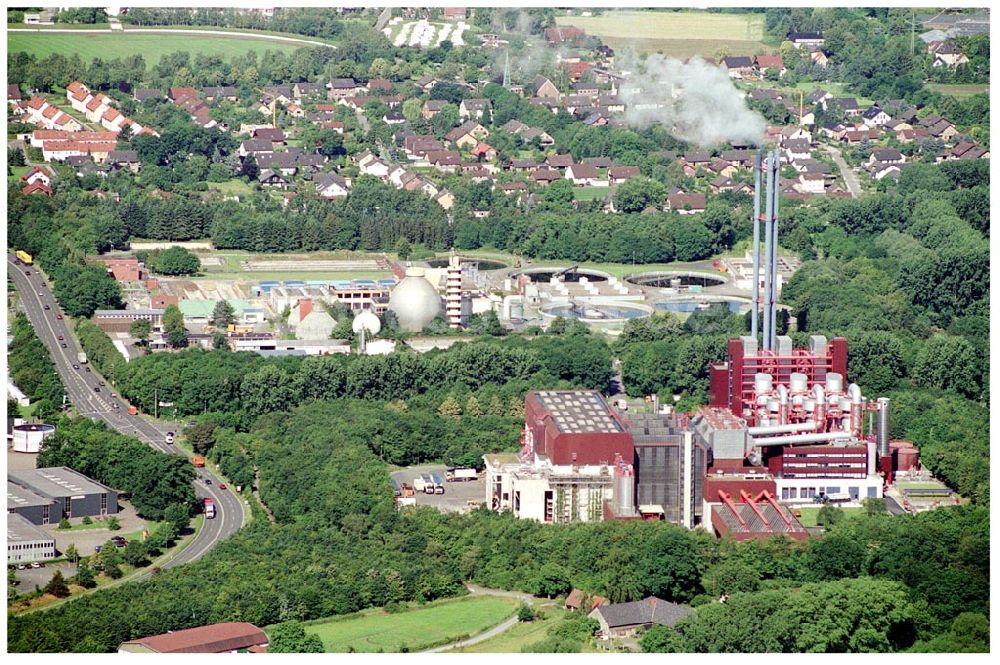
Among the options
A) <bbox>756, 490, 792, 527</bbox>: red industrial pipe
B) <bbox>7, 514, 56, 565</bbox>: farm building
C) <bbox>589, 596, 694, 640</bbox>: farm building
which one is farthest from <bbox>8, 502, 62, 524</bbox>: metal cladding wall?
<bbox>756, 490, 792, 527</bbox>: red industrial pipe

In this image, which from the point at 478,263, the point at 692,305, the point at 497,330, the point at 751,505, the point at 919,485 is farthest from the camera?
the point at 478,263

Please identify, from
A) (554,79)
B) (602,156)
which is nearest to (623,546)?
(602,156)

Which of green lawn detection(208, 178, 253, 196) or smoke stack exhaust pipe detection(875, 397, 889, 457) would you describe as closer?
smoke stack exhaust pipe detection(875, 397, 889, 457)

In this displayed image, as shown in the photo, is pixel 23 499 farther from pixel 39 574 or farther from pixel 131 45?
pixel 131 45

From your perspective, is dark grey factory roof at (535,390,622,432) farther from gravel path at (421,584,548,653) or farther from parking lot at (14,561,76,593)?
parking lot at (14,561,76,593)

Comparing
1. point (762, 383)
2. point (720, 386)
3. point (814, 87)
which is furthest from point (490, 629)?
point (814, 87)
